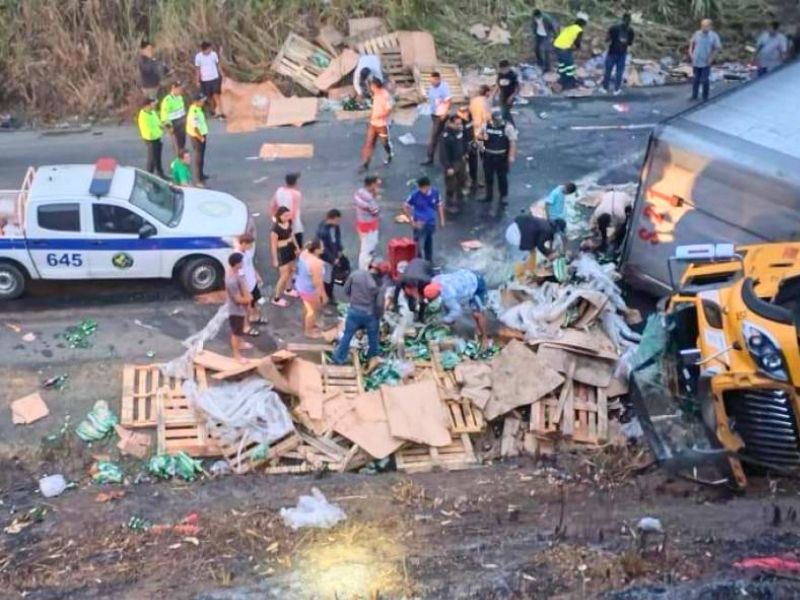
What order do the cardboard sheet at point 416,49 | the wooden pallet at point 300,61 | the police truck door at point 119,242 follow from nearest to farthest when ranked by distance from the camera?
the police truck door at point 119,242, the wooden pallet at point 300,61, the cardboard sheet at point 416,49

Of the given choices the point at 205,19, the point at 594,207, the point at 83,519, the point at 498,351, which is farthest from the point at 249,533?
the point at 205,19

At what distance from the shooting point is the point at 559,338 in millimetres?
13664

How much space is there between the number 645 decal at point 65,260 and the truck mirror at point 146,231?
0.80m

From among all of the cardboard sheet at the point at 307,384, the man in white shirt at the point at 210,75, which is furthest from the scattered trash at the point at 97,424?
the man in white shirt at the point at 210,75

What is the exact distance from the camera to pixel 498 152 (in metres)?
17.1

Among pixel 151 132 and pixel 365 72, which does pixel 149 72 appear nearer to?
pixel 151 132

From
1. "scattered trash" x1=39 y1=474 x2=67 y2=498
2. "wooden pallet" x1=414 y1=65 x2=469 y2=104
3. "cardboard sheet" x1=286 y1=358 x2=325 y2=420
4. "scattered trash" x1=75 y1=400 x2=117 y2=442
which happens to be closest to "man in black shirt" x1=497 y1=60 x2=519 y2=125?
"wooden pallet" x1=414 y1=65 x2=469 y2=104

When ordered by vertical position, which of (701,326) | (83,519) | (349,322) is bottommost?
(83,519)

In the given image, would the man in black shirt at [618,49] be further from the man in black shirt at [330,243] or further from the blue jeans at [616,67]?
the man in black shirt at [330,243]

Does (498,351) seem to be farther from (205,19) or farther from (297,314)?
(205,19)

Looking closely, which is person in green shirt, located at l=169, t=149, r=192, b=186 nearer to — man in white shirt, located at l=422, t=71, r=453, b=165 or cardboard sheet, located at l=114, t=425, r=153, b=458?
man in white shirt, located at l=422, t=71, r=453, b=165

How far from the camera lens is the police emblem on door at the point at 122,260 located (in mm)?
15289

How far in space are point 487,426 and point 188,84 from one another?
35.1ft

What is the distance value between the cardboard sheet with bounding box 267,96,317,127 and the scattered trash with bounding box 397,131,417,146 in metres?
1.64
